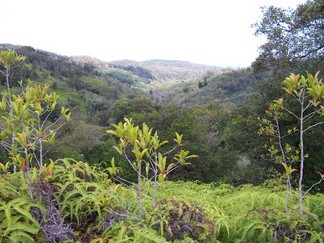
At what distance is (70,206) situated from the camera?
9.49 ft

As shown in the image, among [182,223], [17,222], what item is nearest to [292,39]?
[182,223]

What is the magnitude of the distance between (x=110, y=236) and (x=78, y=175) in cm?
88

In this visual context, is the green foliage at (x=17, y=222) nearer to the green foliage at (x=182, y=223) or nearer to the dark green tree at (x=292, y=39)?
the green foliage at (x=182, y=223)

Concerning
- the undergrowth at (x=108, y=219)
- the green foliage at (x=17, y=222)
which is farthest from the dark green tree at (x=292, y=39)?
the green foliage at (x=17, y=222)

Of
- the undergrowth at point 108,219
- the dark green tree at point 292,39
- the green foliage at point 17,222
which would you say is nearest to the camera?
the green foliage at point 17,222

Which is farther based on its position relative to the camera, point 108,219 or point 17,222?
point 108,219

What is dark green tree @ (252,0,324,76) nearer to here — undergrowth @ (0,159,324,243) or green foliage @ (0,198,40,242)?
undergrowth @ (0,159,324,243)

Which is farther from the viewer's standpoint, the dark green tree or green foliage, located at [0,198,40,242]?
the dark green tree

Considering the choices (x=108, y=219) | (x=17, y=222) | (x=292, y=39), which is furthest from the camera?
(x=292, y=39)

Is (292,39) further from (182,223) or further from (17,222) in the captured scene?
(17,222)

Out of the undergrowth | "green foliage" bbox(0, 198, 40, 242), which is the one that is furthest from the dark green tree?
"green foliage" bbox(0, 198, 40, 242)

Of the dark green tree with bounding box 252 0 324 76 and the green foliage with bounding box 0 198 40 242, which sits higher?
the dark green tree with bounding box 252 0 324 76

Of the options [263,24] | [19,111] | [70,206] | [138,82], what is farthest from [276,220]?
[138,82]

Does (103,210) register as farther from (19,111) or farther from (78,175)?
(19,111)
